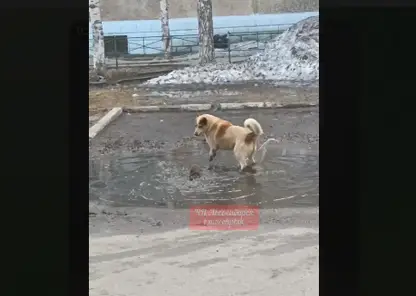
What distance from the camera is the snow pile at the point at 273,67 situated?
1.32m

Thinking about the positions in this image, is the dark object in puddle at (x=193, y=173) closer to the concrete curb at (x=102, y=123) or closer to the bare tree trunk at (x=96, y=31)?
the concrete curb at (x=102, y=123)

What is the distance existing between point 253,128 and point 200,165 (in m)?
0.18

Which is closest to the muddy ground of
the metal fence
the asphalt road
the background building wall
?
the asphalt road

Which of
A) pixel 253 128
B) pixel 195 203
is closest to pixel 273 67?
pixel 253 128

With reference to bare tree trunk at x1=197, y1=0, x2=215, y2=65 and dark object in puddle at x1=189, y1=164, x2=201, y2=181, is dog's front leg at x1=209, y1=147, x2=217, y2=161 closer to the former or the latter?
dark object in puddle at x1=189, y1=164, x2=201, y2=181

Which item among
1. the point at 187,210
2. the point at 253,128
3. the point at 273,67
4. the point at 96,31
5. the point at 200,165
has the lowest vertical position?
the point at 187,210

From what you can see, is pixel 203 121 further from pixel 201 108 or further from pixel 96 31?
pixel 96 31

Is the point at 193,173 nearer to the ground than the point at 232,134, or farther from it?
nearer to the ground

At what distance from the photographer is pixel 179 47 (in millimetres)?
1326

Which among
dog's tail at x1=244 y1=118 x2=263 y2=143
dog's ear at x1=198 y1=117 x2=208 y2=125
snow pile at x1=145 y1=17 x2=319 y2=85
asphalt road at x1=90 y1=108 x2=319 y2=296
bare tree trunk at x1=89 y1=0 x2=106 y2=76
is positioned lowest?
asphalt road at x1=90 y1=108 x2=319 y2=296

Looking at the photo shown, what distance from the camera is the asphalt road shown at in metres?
1.32

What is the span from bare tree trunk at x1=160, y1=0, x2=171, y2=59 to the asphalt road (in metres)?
0.18
